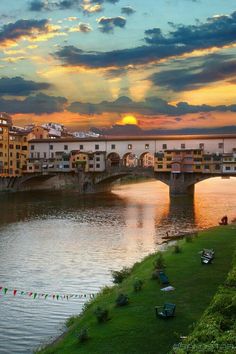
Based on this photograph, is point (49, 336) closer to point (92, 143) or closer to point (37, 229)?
point (37, 229)

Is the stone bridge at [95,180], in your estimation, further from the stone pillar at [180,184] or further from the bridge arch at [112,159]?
the bridge arch at [112,159]

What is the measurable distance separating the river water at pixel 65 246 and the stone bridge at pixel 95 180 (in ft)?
37.7

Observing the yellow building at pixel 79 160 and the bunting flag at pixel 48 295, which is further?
the yellow building at pixel 79 160

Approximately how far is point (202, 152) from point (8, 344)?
71.3 metres

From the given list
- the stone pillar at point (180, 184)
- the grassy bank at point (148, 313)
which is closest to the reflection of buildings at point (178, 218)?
the stone pillar at point (180, 184)

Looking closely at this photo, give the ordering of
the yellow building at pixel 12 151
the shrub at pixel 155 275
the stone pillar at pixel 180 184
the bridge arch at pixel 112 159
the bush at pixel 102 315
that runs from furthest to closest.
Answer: the bridge arch at pixel 112 159 < the yellow building at pixel 12 151 < the stone pillar at pixel 180 184 < the shrub at pixel 155 275 < the bush at pixel 102 315

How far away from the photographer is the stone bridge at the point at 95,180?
83.4m

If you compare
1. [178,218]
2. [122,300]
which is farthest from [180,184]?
[122,300]

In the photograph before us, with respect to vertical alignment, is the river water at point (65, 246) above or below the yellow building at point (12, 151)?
below

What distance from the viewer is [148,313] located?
16094 millimetres

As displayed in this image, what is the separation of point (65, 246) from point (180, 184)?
50062mm

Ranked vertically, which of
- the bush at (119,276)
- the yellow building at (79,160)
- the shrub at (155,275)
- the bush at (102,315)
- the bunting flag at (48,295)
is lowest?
the bunting flag at (48,295)

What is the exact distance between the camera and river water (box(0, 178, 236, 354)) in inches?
768

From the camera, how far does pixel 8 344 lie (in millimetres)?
16891
